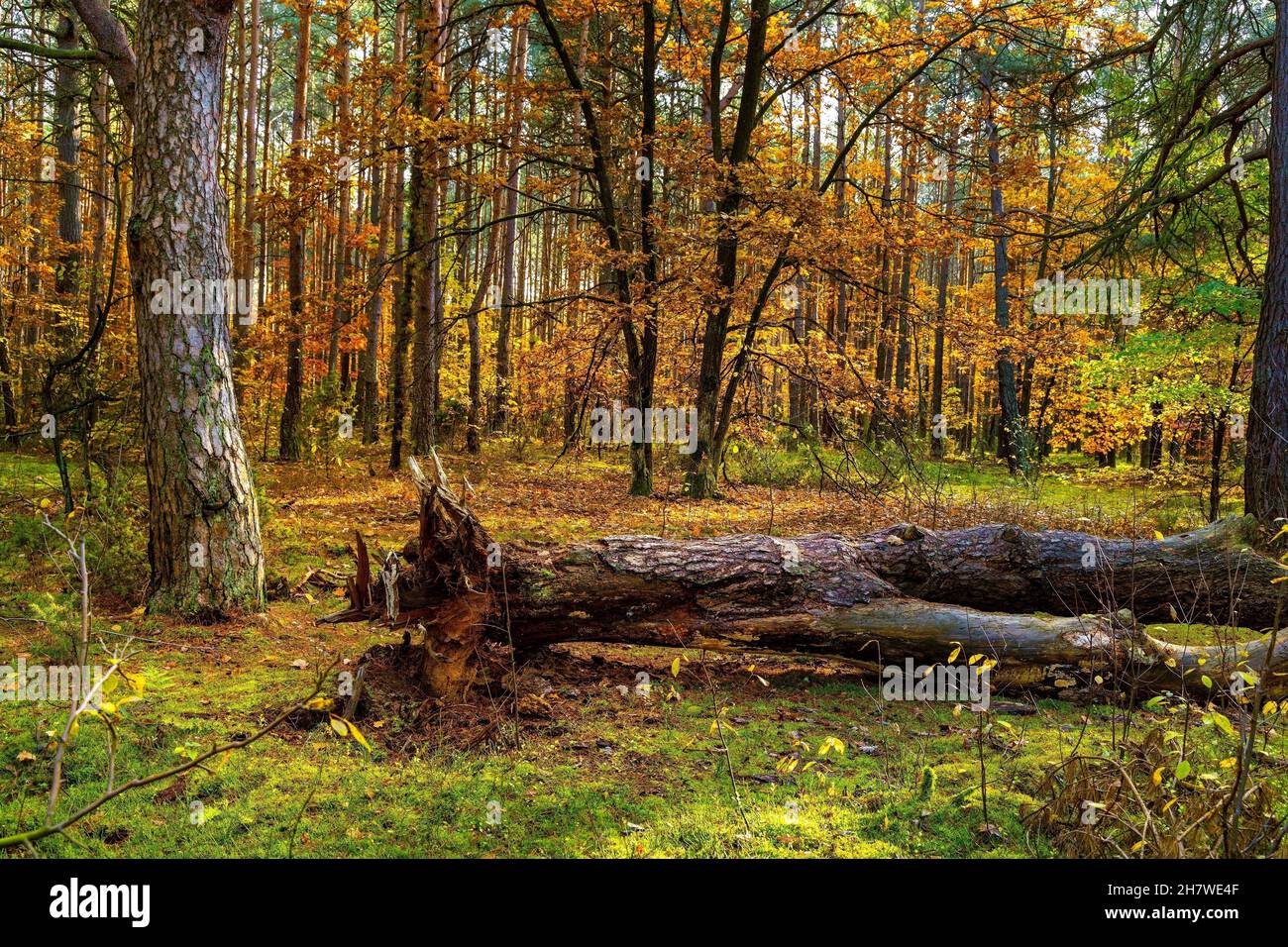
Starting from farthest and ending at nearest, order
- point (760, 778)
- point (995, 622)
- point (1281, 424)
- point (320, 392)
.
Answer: point (320, 392)
point (1281, 424)
point (995, 622)
point (760, 778)

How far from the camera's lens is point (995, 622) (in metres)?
5.06

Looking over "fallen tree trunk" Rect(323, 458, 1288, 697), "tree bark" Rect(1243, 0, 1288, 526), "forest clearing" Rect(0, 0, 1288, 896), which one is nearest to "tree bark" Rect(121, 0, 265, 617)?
"forest clearing" Rect(0, 0, 1288, 896)

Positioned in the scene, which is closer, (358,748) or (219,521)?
(358,748)

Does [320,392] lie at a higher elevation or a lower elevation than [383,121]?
lower

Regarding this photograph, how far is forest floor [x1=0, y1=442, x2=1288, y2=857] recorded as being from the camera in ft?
10.5

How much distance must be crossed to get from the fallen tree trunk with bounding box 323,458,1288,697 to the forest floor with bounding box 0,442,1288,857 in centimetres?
32

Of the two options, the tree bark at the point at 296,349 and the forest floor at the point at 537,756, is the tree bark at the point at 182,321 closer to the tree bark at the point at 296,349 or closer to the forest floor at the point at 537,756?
the forest floor at the point at 537,756

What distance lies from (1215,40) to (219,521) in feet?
37.8

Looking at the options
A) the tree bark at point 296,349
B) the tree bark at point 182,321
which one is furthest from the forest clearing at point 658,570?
the tree bark at point 296,349

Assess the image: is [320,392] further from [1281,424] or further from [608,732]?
[1281,424]

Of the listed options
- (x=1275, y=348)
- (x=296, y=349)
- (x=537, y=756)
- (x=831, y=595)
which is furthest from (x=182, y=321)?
(x=296, y=349)

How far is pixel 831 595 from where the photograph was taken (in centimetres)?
522
